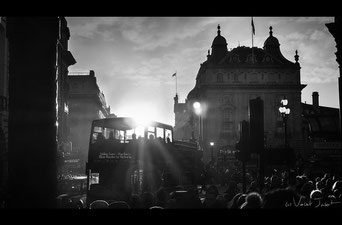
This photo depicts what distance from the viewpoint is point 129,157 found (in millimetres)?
15766

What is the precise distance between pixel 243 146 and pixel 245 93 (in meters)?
59.6

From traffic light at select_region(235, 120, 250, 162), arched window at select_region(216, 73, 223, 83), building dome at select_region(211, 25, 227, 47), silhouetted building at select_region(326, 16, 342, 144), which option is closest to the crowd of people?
traffic light at select_region(235, 120, 250, 162)

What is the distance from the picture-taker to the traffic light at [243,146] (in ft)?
Answer: 39.7

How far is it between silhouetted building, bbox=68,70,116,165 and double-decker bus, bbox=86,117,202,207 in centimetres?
5653

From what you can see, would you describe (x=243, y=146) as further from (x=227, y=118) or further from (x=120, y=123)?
(x=227, y=118)

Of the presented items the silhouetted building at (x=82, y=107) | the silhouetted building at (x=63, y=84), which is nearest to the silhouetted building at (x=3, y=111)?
the silhouetted building at (x=63, y=84)

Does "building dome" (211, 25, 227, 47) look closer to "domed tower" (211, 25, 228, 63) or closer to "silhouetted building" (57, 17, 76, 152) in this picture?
"domed tower" (211, 25, 228, 63)

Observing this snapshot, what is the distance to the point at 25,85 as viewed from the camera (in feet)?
9.18

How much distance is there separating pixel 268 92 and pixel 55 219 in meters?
71.7

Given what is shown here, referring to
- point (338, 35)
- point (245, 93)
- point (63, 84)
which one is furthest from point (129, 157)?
point (245, 93)

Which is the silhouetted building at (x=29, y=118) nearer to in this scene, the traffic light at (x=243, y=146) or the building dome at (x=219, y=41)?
the traffic light at (x=243, y=146)

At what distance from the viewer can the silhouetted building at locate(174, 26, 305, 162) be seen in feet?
228

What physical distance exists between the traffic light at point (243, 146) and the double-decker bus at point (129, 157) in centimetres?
463
